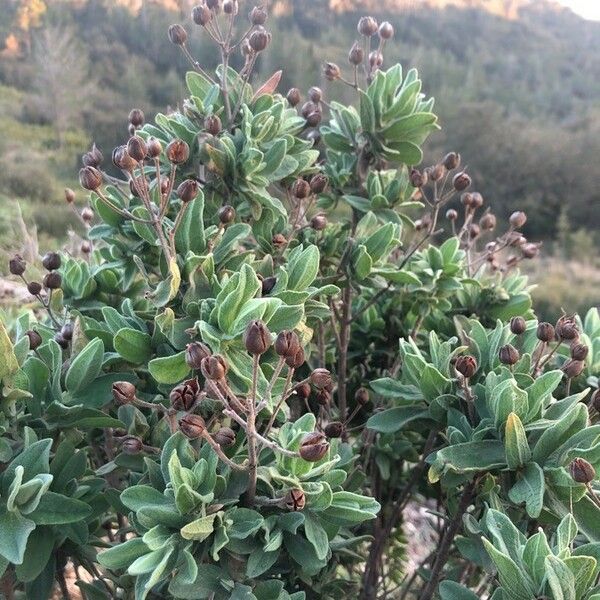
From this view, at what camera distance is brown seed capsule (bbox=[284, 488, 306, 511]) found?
2.63 feet

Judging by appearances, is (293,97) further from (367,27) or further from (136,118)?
(136,118)

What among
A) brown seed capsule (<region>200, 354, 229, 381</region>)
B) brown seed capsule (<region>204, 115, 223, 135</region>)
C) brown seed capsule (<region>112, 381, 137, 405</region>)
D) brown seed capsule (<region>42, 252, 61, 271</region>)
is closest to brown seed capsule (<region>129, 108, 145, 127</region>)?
brown seed capsule (<region>204, 115, 223, 135</region>)

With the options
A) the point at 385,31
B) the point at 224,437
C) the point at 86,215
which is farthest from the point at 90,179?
the point at 385,31

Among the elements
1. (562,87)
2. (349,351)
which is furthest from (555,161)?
(349,351)

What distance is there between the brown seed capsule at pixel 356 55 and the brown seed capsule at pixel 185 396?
1037 mm

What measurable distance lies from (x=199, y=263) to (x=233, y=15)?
673 millimetres

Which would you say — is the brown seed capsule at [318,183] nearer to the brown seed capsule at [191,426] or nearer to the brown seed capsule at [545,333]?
the brown seed capsule at [545,333]

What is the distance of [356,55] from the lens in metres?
1.58

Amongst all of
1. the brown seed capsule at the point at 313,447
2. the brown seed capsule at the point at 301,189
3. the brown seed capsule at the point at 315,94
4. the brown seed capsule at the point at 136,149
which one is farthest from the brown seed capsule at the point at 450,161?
the brown seed capsule at the point at 313,447

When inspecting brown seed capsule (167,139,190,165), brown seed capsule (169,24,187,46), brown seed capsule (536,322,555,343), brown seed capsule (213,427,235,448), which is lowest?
brown seed capsule (213,427,235,448)

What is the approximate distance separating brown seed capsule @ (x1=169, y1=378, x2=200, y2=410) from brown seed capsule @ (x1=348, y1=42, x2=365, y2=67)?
3.40 ft

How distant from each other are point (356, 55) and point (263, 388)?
39.8 inches

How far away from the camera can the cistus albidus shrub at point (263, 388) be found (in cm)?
82

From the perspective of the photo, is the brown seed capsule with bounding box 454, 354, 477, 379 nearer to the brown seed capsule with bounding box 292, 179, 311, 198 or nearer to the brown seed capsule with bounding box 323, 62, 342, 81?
the brown seed capsule with bounding box 292, 179, 311, 198
